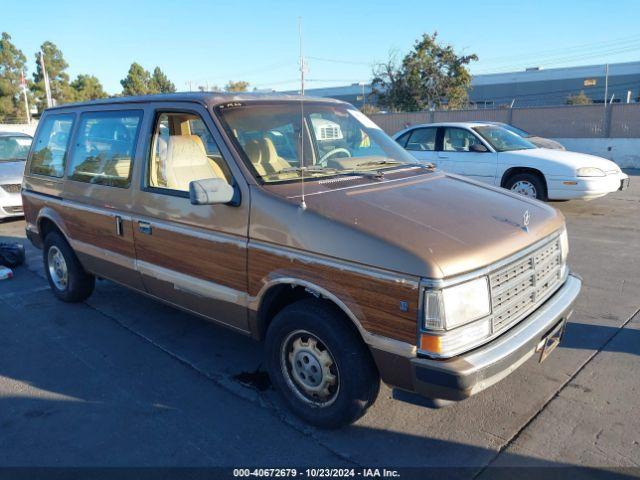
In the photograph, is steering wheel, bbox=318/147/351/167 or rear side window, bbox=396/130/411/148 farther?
rear side window, bbox=396/130/411/148

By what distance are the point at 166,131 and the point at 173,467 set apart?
247 centimetres

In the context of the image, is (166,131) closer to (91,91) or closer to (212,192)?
(212,192)

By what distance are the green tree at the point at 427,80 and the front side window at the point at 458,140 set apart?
23.3 m

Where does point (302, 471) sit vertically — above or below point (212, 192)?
below

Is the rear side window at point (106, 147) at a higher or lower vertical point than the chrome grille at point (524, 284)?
higher

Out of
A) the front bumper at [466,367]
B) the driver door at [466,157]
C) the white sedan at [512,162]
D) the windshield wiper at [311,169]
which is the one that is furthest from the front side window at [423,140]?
the front bumper at [466,367]

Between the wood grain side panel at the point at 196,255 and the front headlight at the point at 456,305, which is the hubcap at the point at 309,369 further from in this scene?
the front headlight at the point at 456,305

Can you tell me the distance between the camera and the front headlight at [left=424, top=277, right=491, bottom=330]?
97.3 inches

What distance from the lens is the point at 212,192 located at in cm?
312

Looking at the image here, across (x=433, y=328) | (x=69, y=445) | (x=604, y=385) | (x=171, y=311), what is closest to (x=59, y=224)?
(x=171, y=311)

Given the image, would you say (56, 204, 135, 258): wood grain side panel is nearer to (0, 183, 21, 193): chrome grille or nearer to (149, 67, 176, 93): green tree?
(0, 183, 21, 193): chrome grille

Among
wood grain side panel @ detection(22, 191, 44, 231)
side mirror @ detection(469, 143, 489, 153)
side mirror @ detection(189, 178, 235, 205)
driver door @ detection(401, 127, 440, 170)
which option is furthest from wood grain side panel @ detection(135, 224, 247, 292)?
driver door @ detection(401, 127, 440, 170)

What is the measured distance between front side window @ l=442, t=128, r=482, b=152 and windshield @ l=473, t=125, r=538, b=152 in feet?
0.57

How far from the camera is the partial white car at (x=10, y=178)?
956cm
